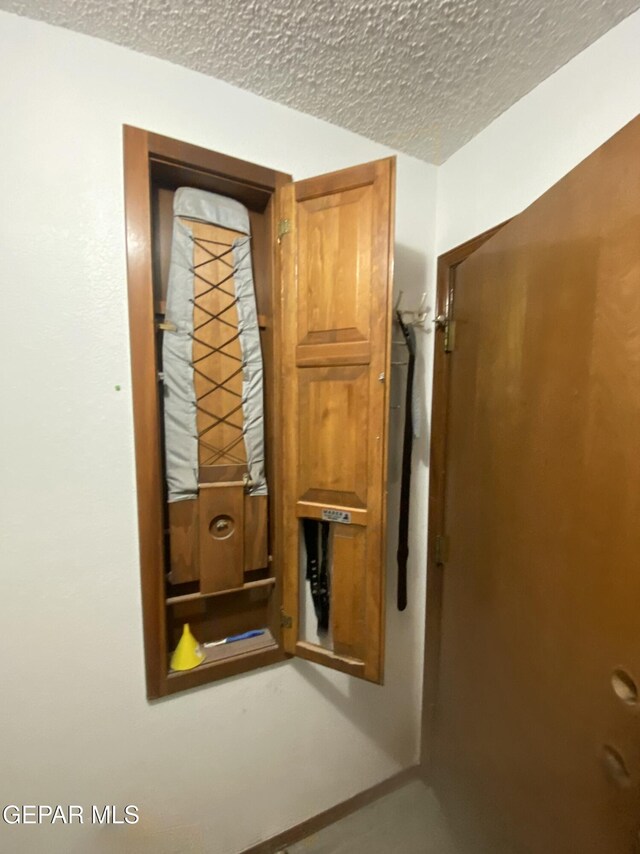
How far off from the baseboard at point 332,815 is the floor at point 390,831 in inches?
0.6

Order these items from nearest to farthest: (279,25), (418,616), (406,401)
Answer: (279,25)
(406,401)
(418,616)

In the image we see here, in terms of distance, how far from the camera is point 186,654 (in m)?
1.00

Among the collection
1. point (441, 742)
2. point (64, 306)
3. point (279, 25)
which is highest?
point (279, 25)

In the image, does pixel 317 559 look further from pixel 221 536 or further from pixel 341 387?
pixel 341 387

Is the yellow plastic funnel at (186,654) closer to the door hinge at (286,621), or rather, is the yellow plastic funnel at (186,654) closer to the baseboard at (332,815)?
the door hinge at (286,621)

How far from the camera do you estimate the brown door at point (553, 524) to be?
0.57 m

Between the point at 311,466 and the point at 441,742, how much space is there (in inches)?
45.2

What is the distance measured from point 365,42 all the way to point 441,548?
1455mm

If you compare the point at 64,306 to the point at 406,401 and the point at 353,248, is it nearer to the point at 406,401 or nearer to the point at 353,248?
the point at 353,248

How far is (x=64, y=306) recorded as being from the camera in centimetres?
84

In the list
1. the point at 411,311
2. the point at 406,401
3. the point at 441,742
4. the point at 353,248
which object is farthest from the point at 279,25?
the point at 441,742

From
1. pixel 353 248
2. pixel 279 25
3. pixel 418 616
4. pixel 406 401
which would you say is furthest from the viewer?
pixel 418 616

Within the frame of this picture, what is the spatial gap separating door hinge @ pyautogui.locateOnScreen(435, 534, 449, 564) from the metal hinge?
2.17 feet

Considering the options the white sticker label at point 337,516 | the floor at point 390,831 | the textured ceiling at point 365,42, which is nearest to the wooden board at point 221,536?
the white sticker label at point 337,516
